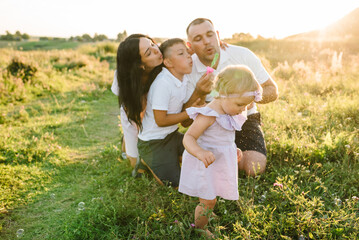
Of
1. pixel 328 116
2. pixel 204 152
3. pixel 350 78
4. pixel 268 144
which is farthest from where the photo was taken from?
pixel 350 78

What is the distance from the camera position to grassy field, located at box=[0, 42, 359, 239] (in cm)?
246

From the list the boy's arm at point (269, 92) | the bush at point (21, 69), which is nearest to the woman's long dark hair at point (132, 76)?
the boy's arm at point (269, 92)

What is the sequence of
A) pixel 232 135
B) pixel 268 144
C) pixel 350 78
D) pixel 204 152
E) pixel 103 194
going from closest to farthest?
pixel 204 152 < pixel 232 135 < pixel 103 194 < pixel 268 144 < pixel 350 78

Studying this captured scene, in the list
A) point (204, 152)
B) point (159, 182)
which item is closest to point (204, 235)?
point (204, 152)

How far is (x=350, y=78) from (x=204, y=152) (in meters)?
6.71

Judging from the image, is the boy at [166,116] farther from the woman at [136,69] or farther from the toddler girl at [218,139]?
the toddler girl at [218,139]

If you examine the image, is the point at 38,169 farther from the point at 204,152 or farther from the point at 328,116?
the point at 328,116

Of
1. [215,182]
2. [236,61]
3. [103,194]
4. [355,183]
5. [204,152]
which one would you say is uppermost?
[236,61]

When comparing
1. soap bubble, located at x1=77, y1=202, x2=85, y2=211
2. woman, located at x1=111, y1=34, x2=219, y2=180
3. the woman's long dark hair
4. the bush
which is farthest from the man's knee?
the bush

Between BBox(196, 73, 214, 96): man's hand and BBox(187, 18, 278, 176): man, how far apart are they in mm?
562

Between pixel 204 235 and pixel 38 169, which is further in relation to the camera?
pixel 38 169

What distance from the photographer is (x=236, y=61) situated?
3895 millimetres

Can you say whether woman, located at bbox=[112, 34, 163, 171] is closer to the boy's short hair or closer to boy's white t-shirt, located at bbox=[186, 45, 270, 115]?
the boy's short hair

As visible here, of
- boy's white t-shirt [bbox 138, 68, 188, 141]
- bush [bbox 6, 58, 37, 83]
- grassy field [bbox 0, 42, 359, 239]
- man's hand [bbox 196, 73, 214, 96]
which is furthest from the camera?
bush [bbox 6, 58, 37, 83]
